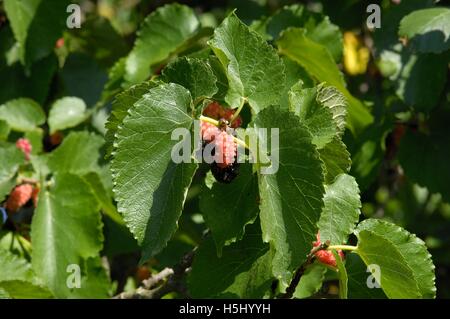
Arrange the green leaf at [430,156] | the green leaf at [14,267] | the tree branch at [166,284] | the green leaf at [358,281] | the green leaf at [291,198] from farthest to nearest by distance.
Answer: the green leaf at [430,156], the green leaf at [14,267], the tree branch at [166,284], the green leaf at [358,281], the green leaf at [291,198]

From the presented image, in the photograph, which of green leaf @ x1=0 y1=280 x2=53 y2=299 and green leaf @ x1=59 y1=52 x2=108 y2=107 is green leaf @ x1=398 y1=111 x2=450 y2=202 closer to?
green leaf @ x1=59 y1=52 x2=108 y2=107

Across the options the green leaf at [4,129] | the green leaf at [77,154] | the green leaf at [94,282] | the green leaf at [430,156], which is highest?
the green leaf at [4,129]

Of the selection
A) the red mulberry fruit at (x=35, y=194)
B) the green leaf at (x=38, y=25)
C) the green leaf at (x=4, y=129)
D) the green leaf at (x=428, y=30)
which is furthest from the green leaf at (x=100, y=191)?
the green leaf at (x=428, y=30)

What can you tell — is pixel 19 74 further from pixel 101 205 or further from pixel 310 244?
pixel 310 244

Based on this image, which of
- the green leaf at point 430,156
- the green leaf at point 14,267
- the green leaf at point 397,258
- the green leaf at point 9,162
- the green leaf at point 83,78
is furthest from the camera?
the green leaf at point 83,78

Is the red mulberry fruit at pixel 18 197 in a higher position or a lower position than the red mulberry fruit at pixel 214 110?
lower

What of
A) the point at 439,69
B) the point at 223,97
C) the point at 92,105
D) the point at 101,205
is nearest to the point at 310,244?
the point at 223,97

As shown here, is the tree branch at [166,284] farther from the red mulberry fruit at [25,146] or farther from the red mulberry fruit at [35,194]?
the red mulberry fruit at [25,146]
